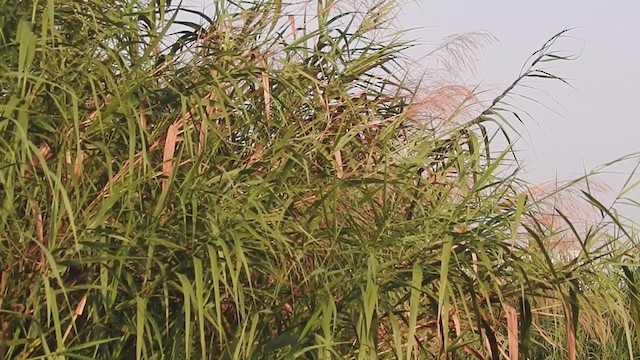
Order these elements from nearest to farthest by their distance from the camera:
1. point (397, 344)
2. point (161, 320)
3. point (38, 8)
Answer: point (397, 344) < point (161, 320) < point (38, 8)

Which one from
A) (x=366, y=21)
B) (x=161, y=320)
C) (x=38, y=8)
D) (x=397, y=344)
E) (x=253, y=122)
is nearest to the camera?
(x=397, y=344)

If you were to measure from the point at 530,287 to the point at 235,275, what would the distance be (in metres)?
0.60

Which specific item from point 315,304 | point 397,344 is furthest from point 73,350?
point 397,344

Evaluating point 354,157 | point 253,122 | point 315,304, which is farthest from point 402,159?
point 315,304

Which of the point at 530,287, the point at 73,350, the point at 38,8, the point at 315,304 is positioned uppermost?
the point at 38,8

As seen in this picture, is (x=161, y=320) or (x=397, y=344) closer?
(x=397, y=344)

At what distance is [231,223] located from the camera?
6.08ft

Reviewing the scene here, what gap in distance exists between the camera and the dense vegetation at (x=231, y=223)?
180cm

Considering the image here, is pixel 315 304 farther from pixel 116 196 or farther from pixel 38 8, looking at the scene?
pixel 38 8

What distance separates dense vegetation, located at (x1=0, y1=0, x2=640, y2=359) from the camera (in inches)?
70.7

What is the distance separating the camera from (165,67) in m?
2.19

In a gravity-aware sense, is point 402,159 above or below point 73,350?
above

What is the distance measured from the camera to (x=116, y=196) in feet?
6.00

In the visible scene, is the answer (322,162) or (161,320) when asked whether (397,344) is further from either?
(322,162)
